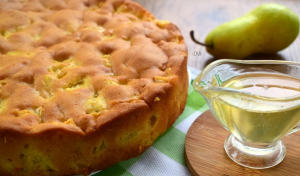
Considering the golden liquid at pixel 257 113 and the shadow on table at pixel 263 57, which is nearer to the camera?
the golden liquid at pixel 257 113

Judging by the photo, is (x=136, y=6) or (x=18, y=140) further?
(x=136, y=6)

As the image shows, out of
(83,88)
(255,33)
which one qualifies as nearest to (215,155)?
(83,88)

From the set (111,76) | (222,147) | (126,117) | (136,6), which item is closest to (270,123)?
(222,147)

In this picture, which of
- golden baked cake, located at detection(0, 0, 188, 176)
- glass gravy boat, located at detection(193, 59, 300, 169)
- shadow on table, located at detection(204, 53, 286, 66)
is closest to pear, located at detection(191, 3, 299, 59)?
shadow on table, located at detection(204, 53, 286, 66)

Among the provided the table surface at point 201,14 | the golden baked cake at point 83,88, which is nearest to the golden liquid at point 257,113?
the golden baked cake at point 83,88

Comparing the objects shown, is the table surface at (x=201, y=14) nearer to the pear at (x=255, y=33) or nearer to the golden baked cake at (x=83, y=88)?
the pear at (x=255, y=33)

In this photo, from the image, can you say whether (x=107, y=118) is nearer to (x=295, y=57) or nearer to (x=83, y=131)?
(x=83, y=131)
